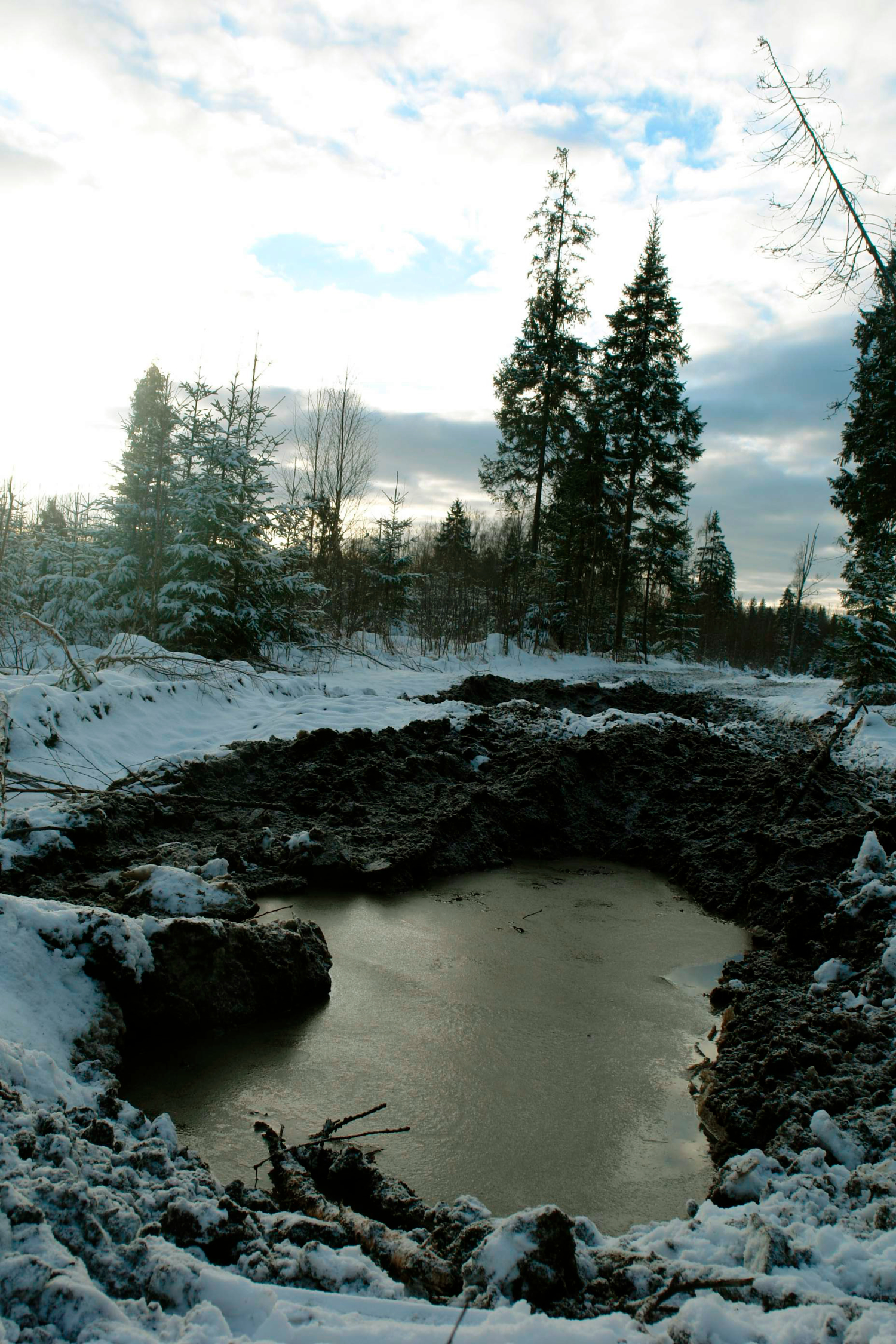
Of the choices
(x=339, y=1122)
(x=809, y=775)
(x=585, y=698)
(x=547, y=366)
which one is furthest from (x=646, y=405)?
(x=339, y=1122)

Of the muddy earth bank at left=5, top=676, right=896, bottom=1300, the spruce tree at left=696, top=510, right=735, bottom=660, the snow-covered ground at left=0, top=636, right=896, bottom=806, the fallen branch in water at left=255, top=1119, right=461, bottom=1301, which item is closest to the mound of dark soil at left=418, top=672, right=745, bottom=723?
the snow-covered ground at left=0, top=636, right=896, bottom=806

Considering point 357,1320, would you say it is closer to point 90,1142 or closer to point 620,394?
point 90,1142

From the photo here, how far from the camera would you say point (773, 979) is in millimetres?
3338

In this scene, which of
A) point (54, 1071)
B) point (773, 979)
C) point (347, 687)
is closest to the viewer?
point (54, 1071)

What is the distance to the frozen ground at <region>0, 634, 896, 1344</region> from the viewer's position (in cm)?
137

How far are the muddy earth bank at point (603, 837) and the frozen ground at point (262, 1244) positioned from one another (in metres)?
0.17

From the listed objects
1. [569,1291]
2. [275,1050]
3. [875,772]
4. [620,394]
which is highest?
[620,394]

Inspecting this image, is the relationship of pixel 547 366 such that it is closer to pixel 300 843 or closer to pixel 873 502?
pixel 873 502

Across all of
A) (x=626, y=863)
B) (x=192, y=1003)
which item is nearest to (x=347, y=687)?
(x=626, y=863)

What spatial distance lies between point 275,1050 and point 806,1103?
189 centimetres

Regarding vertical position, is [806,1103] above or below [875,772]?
below

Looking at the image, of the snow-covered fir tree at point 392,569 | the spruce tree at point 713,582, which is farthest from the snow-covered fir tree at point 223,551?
the spruce tree at point 713,582

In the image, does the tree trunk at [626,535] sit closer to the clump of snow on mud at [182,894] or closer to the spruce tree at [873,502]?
the spruce tree at [873,502]

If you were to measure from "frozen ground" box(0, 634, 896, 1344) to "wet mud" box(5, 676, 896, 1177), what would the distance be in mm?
301
